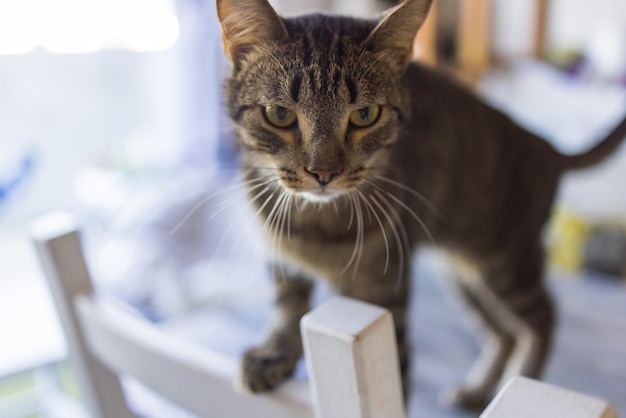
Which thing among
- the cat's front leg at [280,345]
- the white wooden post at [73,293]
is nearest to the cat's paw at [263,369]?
the cat's front leg at [280,345]

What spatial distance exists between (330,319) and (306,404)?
0.42 feet

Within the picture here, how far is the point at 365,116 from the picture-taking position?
554 millimetres

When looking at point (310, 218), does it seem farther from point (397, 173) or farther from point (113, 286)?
point (113, 286)

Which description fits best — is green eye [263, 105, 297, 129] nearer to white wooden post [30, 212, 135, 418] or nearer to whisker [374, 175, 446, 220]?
whisker [374, 175, 446, 220]

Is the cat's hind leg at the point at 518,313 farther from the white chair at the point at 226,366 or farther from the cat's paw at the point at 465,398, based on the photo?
the white chair at the point at 226,366

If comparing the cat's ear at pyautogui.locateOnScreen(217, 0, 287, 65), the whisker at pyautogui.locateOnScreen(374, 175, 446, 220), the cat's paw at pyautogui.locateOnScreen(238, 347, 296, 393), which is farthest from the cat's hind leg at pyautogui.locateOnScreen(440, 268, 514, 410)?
the cat's ear at pyautogui.locateOnScreen(217, 0, 287, 65)

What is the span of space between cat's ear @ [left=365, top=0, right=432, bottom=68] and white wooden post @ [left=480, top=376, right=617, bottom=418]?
364 millimetres

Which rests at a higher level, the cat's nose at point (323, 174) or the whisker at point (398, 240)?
the cat's nose at point (323, 174)

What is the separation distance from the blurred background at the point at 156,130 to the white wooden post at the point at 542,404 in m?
0.86

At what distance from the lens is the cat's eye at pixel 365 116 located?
544 mm

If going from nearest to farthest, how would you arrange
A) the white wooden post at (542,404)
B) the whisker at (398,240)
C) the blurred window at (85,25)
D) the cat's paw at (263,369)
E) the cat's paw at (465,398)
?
the white wooden post at (542,404)
the cat's paw at (263,369)
the whisker at (398,240)
the cat's paw at (465,398)
the blurred window at (85,25)

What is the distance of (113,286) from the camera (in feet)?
4.31

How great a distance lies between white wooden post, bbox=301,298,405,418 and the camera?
349 mm

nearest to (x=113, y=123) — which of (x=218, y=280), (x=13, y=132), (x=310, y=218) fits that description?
(x=13, y=132)
